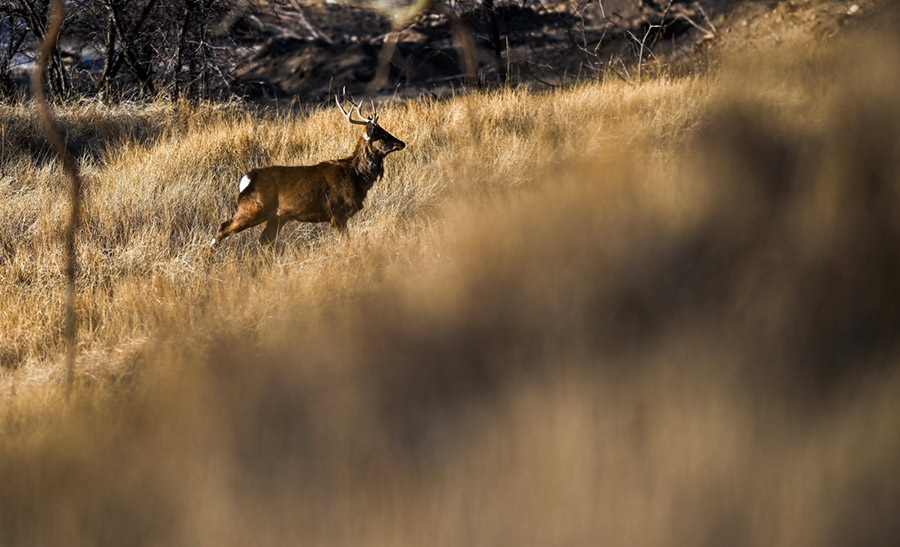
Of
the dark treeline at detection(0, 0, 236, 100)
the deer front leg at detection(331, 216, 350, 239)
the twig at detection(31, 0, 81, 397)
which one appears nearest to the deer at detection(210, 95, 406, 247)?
the deer front leg at detection(331, 216, 350, 239)

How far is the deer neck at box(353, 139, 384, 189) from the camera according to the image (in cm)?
410

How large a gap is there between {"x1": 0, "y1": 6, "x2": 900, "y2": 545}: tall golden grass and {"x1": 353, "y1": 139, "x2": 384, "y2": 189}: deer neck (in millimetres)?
376

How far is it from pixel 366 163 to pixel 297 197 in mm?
462

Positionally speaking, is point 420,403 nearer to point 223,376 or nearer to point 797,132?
point 223,376

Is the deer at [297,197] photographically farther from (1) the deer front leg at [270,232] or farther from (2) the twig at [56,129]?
(2) the twig at [56,129]

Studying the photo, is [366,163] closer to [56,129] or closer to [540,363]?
[540,363]

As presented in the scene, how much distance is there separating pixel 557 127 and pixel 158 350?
10.3ft

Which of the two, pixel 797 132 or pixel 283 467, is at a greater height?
pixel 797 132

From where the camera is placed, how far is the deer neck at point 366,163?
13.4 ft

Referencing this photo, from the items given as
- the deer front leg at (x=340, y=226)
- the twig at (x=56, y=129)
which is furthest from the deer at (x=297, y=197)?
the twig at (x=56, y=129)

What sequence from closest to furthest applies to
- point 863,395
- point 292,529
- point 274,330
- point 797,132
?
1. point 292,529
2. point 863,395
3. point 274,330
4. point 797,132

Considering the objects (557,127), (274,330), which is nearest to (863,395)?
(274,330)

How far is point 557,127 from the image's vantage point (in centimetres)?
516

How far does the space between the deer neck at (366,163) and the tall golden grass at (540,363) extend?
376mm
